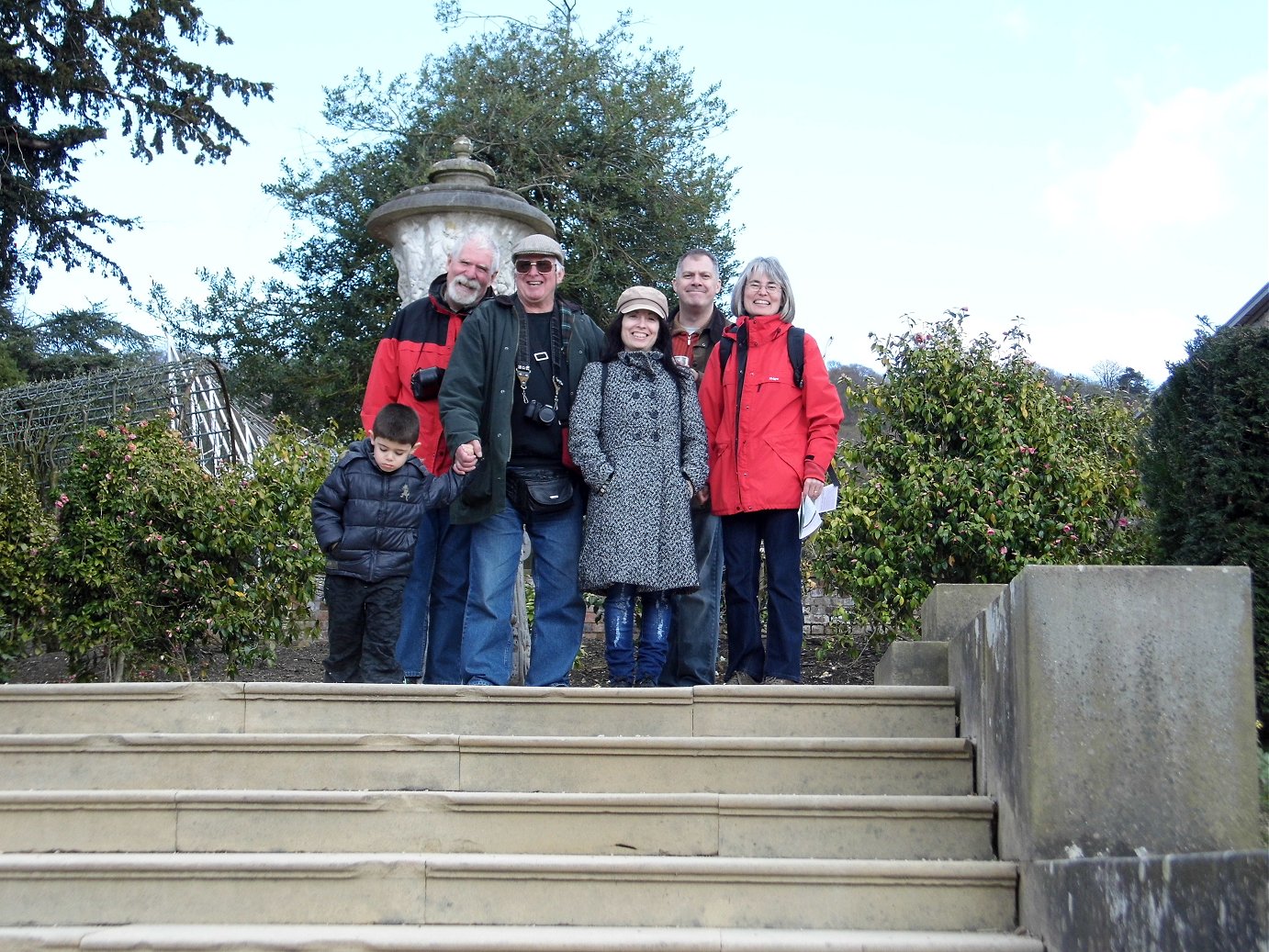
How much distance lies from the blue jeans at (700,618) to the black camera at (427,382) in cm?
116

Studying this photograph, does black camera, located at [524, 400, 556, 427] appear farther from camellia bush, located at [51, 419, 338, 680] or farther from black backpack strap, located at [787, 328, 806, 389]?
camellia bush, located at [51, 419, 338, 680]

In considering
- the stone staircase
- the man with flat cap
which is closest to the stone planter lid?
the man with flat cap

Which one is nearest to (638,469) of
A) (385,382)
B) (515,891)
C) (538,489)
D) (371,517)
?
(538,489)

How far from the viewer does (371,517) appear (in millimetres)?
5070

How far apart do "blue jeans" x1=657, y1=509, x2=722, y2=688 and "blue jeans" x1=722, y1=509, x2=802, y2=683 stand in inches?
2.5

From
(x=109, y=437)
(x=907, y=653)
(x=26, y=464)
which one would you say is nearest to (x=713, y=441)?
(x=907, y=653)

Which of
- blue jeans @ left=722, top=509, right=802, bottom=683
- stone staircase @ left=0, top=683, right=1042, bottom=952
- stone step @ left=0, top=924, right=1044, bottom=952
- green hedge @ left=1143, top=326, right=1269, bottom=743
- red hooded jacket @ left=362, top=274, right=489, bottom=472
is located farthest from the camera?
red hooded jacket @ left=362, top=274, right=489, bottom=472

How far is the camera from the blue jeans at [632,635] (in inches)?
191

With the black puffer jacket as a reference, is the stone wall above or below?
below

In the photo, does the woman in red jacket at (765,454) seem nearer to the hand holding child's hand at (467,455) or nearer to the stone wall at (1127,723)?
the hand holding child's hand at (467,455)

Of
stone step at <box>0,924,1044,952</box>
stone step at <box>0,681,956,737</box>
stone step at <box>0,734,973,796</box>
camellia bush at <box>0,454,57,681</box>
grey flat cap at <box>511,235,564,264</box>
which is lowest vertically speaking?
stone step at <box>0,924,1044,952</box>

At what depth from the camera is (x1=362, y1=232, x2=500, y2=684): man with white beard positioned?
5.29 metres

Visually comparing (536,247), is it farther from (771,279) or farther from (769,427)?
(769,427)

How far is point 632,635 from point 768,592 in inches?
23.4
